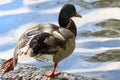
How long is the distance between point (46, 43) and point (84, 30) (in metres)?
3.63

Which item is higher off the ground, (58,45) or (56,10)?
(58,45)

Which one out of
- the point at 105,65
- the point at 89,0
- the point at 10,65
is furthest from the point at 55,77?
the point at 89,0

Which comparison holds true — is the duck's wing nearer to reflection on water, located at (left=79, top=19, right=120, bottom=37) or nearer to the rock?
the rock

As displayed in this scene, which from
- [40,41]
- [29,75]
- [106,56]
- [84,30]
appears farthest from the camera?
[84,30]

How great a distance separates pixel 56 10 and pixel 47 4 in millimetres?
435

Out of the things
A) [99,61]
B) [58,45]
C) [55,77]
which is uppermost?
[58,45]

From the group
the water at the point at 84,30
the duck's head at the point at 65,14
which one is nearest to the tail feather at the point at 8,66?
the duck's head at the point at 65,14

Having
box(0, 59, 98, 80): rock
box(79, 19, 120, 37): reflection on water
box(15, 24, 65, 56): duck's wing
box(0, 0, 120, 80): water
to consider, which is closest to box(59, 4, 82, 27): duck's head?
box(15, 24, 65, 56): duck's wing

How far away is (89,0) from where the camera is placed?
31.4 ft

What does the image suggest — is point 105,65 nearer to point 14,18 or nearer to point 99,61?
point 99,61

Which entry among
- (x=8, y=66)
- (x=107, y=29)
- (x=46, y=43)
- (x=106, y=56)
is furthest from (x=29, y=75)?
(x=107, y=29)

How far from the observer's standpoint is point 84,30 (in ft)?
26.8

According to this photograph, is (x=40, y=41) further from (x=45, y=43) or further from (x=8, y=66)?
(x=8, y=66)

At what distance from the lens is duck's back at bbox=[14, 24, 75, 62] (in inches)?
179
